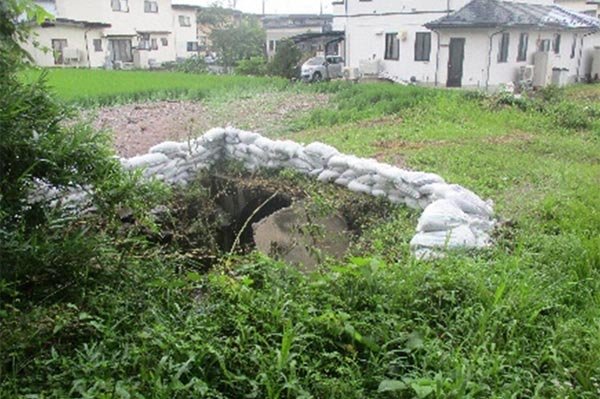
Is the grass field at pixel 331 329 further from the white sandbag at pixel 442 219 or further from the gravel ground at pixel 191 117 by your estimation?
the gravel ground at pixel 191 117

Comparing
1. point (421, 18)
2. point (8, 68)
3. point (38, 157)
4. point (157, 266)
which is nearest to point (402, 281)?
point (157, 266)

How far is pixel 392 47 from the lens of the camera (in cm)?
1498

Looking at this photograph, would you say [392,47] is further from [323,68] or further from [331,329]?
[331,329]

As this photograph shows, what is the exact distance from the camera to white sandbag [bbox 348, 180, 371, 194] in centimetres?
507

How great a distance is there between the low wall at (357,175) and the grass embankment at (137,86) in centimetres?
328

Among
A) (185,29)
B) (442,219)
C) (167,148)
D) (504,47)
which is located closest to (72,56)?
(185,29)

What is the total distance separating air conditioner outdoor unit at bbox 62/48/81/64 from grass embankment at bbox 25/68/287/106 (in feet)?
0.99

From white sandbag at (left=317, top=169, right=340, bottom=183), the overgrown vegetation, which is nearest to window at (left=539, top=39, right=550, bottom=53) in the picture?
white sandbag at (left=317, top=169, right=340, bottom=183)

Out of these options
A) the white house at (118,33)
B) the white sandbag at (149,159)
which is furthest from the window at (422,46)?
the white sandbag at (149,159)

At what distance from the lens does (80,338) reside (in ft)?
6.93

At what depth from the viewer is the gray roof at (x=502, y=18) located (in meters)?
12.4

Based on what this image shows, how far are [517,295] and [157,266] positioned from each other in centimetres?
178

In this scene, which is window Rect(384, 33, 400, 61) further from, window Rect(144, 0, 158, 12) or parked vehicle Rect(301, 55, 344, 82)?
window Rect(144, 0, 158, 12)

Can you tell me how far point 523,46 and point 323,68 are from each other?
5.73 meters
